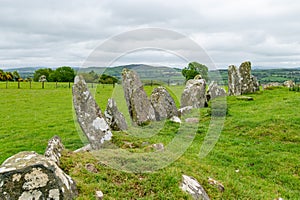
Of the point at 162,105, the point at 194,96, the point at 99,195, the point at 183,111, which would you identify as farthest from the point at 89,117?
the point at 194,96

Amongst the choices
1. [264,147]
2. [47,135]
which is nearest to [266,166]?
[264,147]

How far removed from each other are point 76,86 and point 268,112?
11.6 metres

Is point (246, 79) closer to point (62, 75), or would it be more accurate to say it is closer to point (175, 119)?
point (175, 119)

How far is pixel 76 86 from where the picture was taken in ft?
33.6

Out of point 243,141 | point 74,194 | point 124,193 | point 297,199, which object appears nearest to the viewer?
point 74,194

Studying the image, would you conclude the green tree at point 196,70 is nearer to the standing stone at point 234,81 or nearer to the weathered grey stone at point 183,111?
the standing stone at point 234,81

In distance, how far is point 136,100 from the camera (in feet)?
48.2

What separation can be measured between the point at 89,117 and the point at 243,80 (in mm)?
19008

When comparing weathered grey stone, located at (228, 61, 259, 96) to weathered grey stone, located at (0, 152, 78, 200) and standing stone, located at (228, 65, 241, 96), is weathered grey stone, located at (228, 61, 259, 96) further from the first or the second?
weathered grey stone, located at (0, 152, 78, 200)

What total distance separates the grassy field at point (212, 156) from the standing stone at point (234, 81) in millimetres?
4072

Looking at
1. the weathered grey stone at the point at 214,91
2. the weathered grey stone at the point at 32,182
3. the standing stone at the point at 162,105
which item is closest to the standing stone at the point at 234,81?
the weathered grey stone at the point at 214,91

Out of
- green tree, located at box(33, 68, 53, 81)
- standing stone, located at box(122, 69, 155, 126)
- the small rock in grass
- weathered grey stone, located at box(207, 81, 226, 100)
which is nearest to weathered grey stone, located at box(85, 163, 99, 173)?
the small rock in grass

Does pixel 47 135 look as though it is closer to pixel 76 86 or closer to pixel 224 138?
pixel 76 86

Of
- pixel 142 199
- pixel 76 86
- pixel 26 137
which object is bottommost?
pixel 26 137
